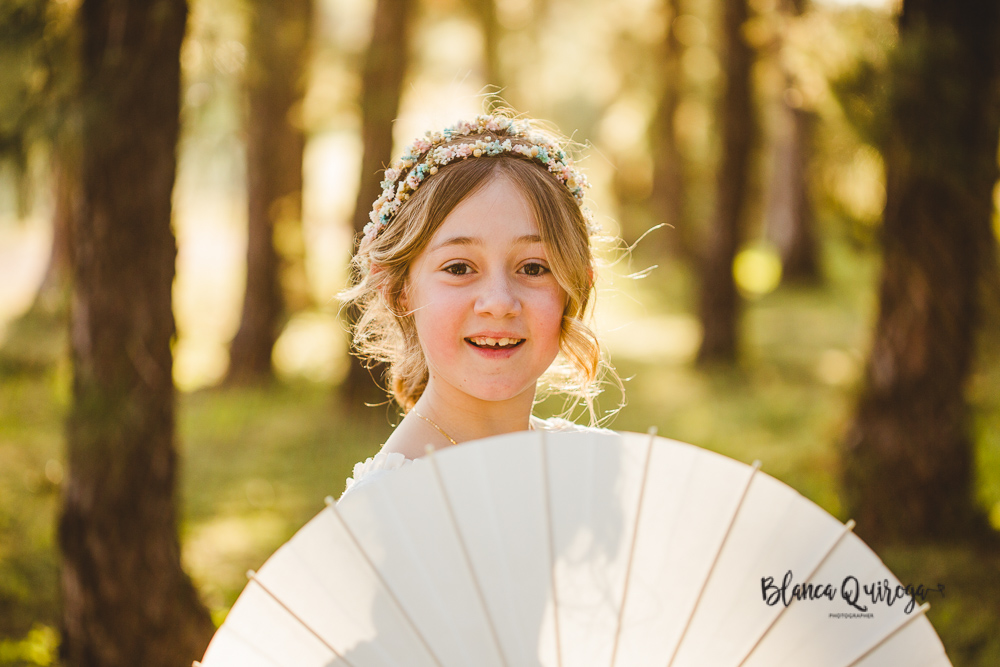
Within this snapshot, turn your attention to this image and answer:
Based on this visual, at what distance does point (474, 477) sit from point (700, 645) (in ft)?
1.32

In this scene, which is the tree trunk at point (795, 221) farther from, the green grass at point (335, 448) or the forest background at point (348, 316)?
the green grass at point (335, 448)

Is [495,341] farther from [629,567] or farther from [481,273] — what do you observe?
[629,567]

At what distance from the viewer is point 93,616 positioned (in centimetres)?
315

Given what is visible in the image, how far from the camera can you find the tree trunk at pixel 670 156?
15051 millimetres

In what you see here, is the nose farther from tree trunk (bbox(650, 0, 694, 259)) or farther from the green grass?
tree trunk (bbox(650, 0, 694, 259))

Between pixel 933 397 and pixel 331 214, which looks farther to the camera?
pixel 331 214

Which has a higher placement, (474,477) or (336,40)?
(336,40)

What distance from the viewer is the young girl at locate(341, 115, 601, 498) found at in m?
1.54

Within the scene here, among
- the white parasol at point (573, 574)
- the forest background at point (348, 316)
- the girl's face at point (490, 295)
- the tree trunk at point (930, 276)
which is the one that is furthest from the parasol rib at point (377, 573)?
the tree trunk at point (930, 276)

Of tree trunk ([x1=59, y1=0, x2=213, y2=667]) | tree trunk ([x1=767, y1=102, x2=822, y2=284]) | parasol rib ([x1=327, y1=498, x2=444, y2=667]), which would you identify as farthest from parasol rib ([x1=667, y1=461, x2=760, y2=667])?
tree trunk ([x1=767, y1=102, x2=822, y2=284])

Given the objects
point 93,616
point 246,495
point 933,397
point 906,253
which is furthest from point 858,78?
point 246,495

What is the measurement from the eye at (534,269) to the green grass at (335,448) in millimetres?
3042

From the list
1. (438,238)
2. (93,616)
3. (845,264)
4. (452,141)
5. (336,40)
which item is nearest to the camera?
(438,238)

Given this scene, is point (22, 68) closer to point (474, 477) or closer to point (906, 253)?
point (474, 477)
